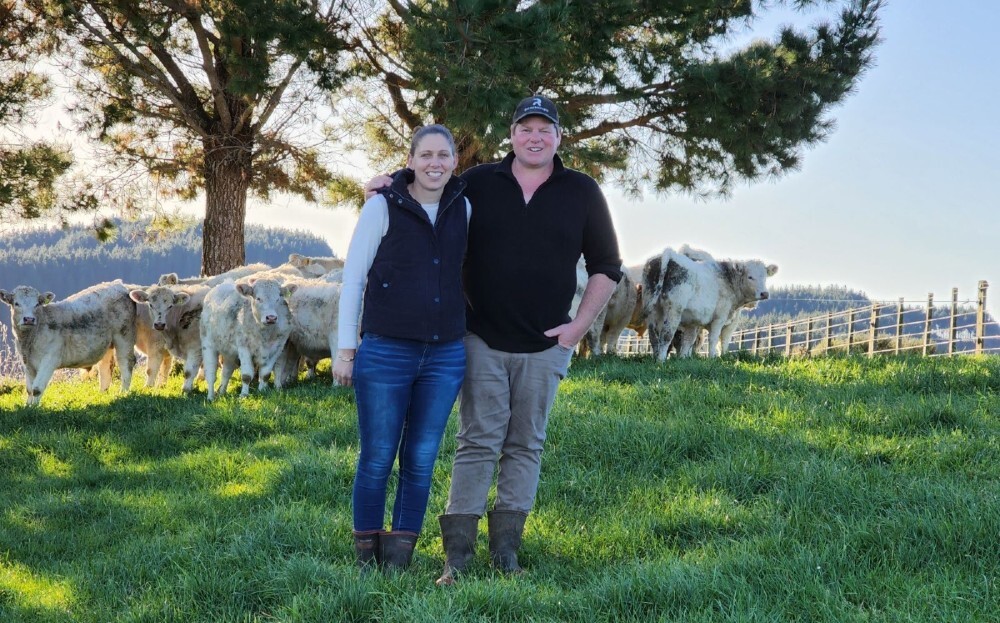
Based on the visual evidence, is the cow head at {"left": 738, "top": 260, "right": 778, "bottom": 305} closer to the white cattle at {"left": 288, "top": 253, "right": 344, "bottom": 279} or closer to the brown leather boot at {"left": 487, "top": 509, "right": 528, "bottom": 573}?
the white cattle at {"left": 288, "top": 253, "right": 344, "bottom": 279}

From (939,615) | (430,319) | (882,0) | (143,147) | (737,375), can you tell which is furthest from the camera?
(143,147)

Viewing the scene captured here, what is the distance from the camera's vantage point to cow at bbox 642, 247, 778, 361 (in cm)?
1253

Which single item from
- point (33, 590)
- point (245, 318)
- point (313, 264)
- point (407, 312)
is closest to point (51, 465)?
point (245, 318)

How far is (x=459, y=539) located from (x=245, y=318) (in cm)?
687

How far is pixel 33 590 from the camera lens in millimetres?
5379

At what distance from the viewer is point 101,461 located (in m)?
8.73

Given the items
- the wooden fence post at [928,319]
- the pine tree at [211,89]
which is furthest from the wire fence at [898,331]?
the pine tree at [211,89]

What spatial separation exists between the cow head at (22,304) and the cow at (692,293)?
8.05 metres

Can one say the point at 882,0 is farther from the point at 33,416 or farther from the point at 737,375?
the point at 33,416

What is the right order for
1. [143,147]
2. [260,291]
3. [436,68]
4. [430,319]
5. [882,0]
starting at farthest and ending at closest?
[143,147] < [882,0] < [436,68] < [260,291] < [430,319]

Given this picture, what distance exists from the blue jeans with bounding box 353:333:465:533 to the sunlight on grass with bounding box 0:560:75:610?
6.25 ft

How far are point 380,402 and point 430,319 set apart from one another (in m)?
0.46

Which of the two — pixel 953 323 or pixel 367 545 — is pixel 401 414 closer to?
pixel 367 545

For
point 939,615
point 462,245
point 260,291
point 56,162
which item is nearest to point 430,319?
point 462,245
